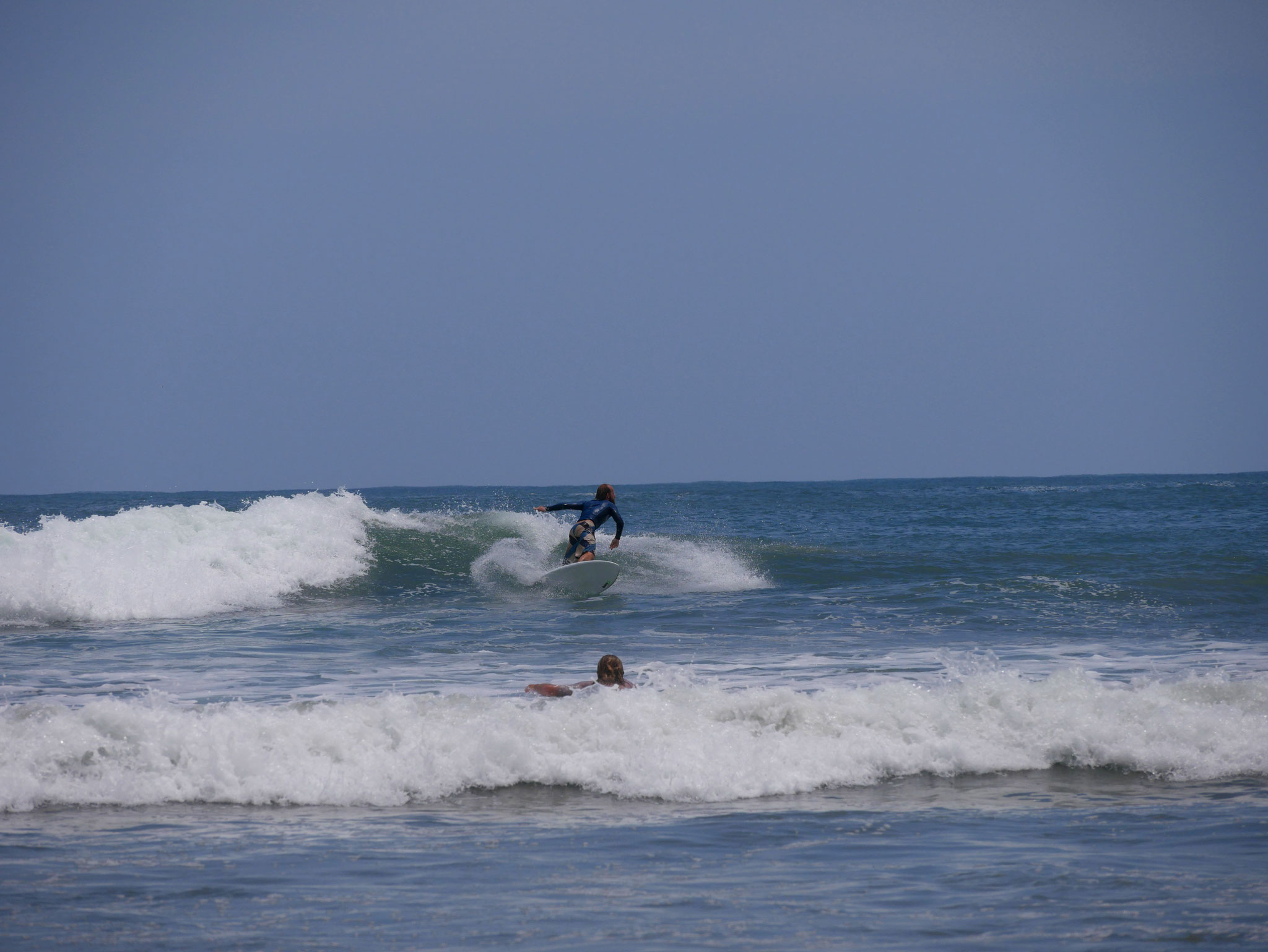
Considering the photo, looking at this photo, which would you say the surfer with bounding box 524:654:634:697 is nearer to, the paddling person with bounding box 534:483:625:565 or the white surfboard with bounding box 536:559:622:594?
the white surfboard with bounding box 536:559:622:594

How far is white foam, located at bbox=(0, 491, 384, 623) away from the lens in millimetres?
16375

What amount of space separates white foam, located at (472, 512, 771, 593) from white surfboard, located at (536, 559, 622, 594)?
0.60 meters

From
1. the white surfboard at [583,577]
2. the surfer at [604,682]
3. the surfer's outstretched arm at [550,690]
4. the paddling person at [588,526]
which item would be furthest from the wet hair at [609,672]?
the paddling person at [588,526]

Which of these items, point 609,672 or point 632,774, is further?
point 609,672

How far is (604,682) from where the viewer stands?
30.0 feet

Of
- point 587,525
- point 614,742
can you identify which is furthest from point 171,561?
point 614,742

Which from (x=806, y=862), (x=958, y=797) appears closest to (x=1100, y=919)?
(x=806, y=862)

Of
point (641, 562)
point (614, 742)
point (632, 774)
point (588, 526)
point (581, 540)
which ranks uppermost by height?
point (588, 526)

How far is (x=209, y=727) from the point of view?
26.2 feet

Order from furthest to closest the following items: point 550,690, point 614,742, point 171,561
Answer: point 171,561, point 550,690, point 614,742

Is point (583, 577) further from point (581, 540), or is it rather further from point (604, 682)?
point (604, 682)

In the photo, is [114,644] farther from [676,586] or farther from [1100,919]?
[1100,919]

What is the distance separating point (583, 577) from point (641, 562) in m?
4.27

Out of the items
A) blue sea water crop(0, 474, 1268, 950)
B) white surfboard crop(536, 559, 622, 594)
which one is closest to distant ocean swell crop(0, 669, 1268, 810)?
blue sea water crop(0, 474, 1268, 950)
